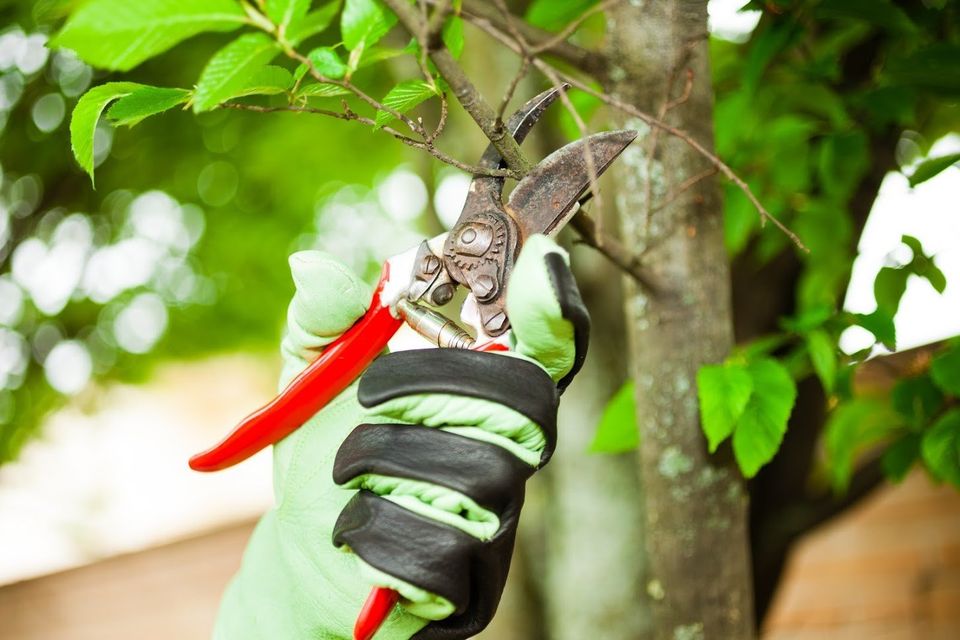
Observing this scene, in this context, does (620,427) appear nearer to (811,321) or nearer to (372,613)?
(811,321)

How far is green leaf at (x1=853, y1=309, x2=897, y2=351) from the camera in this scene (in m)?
0.91

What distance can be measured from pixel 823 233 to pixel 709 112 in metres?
0.43

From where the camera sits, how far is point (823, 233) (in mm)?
1298

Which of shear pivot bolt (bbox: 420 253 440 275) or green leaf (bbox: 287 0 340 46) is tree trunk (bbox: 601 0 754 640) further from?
green leaf (bbox: 287 0 340 46)

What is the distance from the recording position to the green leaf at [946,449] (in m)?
0.99

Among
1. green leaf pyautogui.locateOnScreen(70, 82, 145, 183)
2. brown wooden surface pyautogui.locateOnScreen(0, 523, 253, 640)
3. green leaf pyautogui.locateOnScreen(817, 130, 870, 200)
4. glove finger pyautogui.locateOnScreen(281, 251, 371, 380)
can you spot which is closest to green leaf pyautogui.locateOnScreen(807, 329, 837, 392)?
green leaf pyautogui.locateOnScreen(817, 130, 870, 200)

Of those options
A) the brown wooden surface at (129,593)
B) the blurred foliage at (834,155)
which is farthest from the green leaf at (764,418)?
the brown wooden surface at (129,593)

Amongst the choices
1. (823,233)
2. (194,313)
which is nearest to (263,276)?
(194,313)

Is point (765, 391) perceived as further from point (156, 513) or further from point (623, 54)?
point (156, 513)

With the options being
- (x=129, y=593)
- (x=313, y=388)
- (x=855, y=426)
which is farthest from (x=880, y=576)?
(x=129, y=593)

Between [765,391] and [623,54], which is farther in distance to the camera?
[623,54]

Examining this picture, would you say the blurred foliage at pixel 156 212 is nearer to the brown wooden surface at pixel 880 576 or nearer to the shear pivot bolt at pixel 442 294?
the shear pivot bolt at pixel 442 294

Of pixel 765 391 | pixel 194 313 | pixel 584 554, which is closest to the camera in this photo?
pixel 765 391

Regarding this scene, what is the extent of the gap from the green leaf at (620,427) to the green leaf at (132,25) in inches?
30.2
